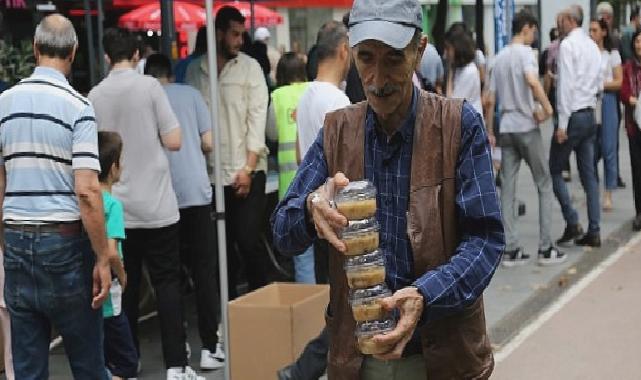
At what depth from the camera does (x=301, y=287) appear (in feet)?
19.7

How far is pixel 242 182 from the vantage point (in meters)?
6.64

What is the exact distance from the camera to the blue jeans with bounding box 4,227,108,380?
4305 millimetres

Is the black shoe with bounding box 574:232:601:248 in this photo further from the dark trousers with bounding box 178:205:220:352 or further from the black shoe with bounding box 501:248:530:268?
the dark trousers with bounding box 178:205:220:352

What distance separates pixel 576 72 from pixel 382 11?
25.2 ft

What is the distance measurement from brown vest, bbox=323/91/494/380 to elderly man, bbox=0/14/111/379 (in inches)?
74.9

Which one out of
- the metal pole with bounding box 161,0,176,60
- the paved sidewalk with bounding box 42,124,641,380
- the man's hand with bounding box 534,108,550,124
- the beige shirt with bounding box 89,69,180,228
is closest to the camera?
the beige shirt with bounding box 89,69,180,228

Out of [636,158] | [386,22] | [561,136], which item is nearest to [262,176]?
[561,136]

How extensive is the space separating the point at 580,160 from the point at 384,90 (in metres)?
7.86

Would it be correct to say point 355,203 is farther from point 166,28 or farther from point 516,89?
point 166,28

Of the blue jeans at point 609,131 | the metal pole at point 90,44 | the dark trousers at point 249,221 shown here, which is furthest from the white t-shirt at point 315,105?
the blue jeans at point 609,131

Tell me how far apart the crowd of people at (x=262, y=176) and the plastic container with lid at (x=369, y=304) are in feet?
0.14

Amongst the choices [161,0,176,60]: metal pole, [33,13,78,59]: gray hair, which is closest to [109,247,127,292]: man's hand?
[33,13,78,59]: gray hair

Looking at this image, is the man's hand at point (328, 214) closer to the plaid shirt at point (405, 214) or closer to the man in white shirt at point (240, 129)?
the plaid shirt at point (405, 214)

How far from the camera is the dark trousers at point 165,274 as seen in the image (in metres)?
6.02
